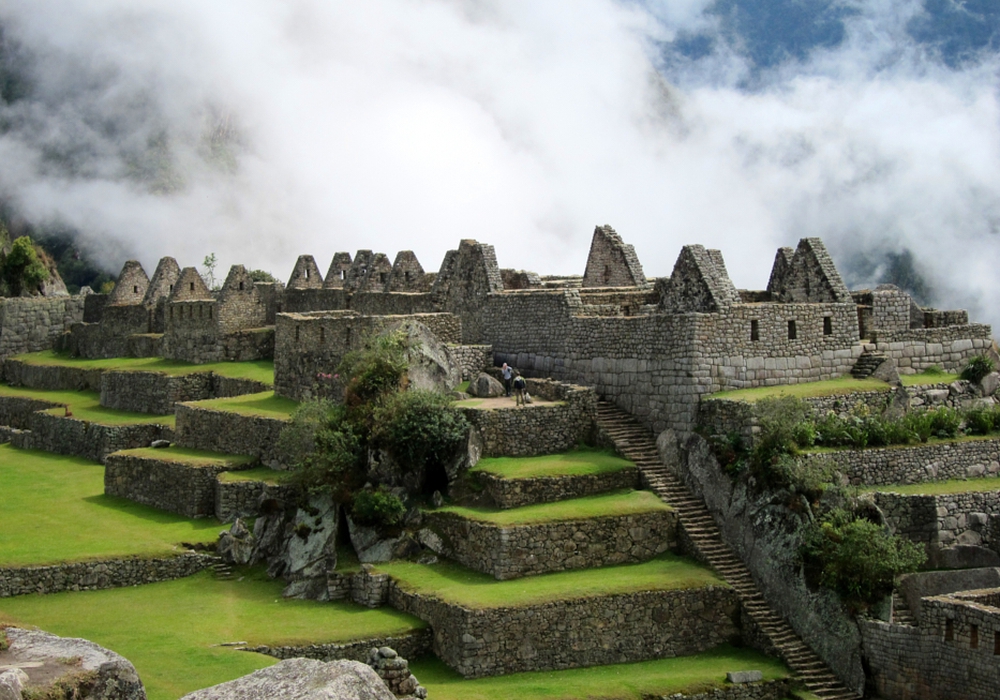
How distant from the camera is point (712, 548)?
33.7m

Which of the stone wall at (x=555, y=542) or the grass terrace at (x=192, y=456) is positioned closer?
the stone wall at (x=555, y=542)

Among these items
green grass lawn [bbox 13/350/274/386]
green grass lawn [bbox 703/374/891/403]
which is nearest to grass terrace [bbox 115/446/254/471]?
green grass lawn [bbox 13/350/274/386]

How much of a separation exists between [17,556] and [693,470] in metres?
16.2

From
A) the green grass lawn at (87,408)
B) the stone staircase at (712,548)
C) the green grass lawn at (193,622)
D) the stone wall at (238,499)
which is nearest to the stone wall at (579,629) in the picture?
the stone staircase at (712,548)

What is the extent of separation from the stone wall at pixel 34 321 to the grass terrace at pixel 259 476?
3083cm

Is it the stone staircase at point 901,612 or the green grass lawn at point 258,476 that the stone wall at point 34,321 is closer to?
the green grass lawn at point 258,476

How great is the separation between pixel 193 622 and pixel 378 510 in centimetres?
512

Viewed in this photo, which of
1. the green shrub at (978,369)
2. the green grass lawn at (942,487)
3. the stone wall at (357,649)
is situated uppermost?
the green shrub at (978,369)

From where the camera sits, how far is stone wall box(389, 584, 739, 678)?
101 ft

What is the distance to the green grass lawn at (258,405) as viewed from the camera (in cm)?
4305

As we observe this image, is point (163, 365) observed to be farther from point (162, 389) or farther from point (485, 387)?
point (485, 387)

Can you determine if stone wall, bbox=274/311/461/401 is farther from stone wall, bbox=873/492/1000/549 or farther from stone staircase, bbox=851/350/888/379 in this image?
stone wall, bbox=873/492/1000/549

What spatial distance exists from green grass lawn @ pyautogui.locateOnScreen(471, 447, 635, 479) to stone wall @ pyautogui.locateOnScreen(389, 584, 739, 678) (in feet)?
13.5

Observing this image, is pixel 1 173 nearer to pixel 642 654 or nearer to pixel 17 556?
pixel 17 556
